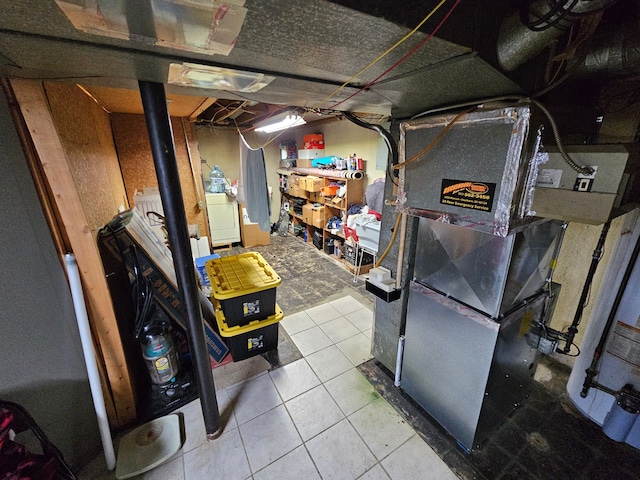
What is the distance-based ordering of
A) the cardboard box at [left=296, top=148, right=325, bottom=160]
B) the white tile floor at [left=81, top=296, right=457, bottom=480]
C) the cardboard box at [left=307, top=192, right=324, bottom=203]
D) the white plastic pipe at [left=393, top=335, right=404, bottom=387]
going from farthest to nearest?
the cardboard box at [left=296, top=148, right=325, bottom=160] < the cardboard box at [left=307, top=192, right=324, bottom=203] < the white plastic pipe at [left=393, top=335, right=404, bottom=387] < the white tile floor at [left=81, top=296, right=457, bottom=480]

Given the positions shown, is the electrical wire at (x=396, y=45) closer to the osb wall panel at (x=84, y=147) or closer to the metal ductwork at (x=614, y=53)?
the metal ductwork at (x=614, y=53)

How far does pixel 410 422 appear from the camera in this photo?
1711mm

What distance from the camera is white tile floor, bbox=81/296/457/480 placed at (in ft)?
4.71

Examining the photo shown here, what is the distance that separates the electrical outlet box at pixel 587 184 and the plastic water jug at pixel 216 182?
4.72m

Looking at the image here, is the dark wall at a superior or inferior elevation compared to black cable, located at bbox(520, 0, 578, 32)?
inferior

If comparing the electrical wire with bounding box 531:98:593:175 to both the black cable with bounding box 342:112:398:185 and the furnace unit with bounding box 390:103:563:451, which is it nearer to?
the furnace unit with bounding box 390:103:563:451

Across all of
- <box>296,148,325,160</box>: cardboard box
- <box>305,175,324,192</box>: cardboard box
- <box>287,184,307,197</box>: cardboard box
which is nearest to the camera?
<box>305,175,324,192</box>: cardboard box

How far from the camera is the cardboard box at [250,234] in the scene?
4.93 meters

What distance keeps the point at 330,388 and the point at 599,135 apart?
7.82ft

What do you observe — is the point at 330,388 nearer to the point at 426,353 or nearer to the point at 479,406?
the point at 426,353

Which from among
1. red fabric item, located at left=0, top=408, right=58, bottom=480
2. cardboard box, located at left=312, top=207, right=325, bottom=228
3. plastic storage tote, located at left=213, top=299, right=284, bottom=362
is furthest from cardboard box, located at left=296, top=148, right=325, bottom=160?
red fabric item, located at left=0, top=408, right=58, bottom=480

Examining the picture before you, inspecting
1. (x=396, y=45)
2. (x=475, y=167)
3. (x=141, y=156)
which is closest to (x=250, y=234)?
(x=141, y=156)

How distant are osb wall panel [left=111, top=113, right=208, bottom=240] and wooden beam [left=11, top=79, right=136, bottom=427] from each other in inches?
68.8

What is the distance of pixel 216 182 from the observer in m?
4.76
